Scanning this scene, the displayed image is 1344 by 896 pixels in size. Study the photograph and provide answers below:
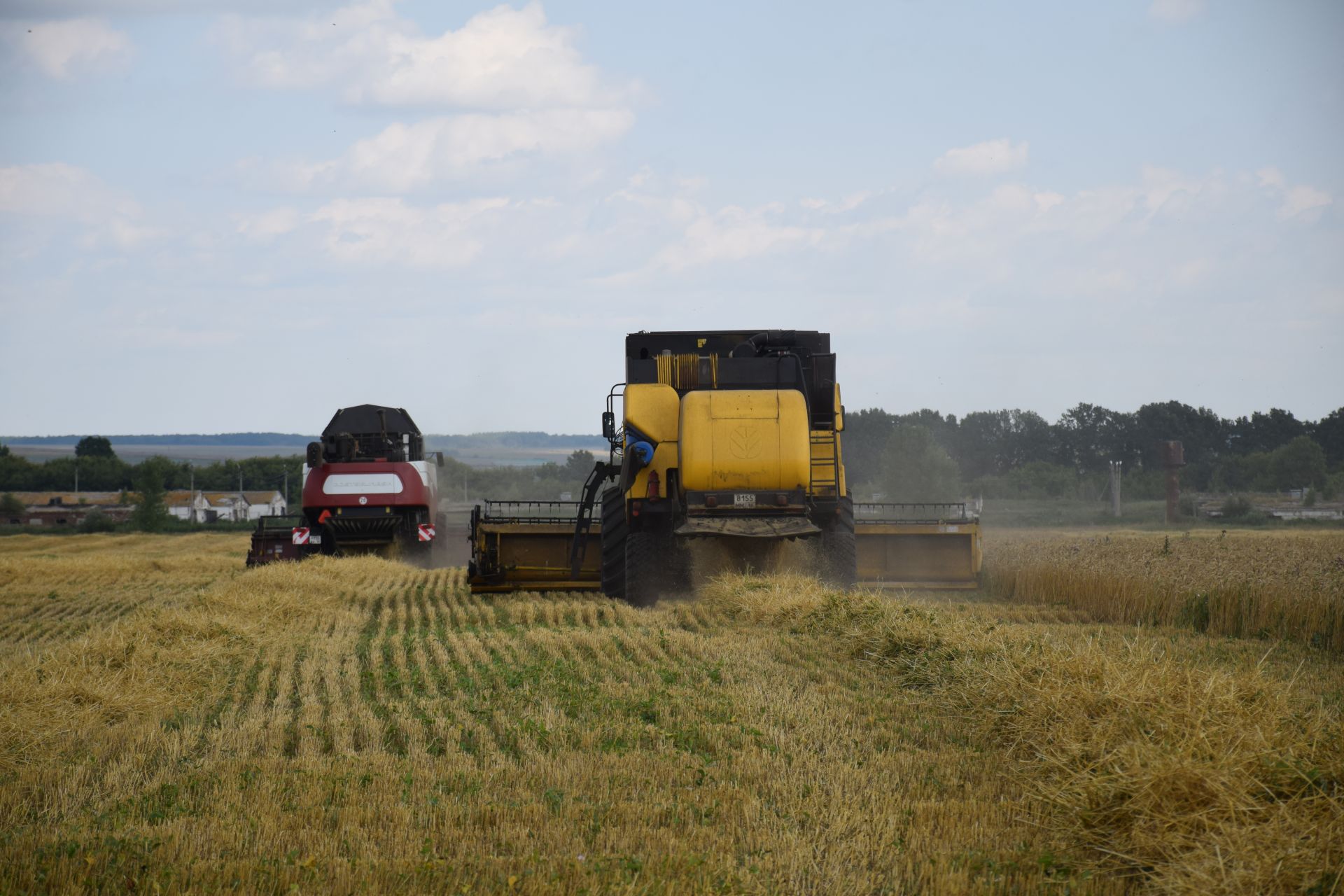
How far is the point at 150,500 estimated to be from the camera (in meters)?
64.0

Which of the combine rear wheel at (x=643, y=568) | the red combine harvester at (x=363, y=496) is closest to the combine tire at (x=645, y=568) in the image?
the combine rear wheel at (x=643, y=568)

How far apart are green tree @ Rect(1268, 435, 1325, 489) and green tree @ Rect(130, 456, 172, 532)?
215ft

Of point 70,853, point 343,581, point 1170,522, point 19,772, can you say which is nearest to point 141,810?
point 70,853

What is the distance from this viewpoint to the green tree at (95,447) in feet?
412

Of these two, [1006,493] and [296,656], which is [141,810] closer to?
[296,656]

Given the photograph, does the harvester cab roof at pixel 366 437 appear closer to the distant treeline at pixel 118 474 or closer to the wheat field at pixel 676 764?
the wheat field at pixel 676 764

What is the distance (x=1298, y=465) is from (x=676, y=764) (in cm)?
7691

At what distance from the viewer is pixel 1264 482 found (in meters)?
75.1

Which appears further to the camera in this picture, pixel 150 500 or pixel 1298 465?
pixel 1298 465

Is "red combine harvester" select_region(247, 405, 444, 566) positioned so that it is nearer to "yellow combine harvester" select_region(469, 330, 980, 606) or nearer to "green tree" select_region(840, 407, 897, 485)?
"yellow combine harvester" select_region(469, 330, 980, 606)

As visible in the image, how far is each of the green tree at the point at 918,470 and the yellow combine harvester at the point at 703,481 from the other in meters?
50.1

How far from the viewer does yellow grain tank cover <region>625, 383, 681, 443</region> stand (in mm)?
14438

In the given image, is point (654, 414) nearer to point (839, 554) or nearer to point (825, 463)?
point (825, 463)

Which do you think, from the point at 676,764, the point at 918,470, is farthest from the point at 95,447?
the point at 676,764
